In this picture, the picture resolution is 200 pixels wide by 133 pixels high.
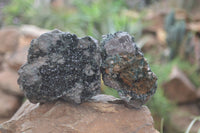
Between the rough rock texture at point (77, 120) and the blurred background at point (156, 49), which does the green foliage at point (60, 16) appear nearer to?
the blurred background at point (156, 49)

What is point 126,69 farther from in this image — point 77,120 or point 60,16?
point 60,16

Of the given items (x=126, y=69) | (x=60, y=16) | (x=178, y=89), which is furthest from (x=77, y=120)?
(x=60, y=16)

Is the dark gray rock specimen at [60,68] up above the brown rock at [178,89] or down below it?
above

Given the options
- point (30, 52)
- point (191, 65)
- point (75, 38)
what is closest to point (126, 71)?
point (75, 38)

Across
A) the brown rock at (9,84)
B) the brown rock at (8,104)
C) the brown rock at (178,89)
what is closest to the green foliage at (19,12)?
the brown rock at (9,84)

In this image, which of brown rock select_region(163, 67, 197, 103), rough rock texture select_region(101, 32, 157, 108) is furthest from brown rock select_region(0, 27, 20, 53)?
rough rock texture select_region(101, 32, 157, 108)
